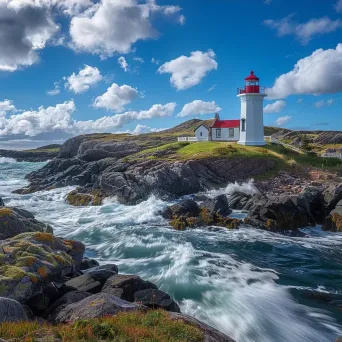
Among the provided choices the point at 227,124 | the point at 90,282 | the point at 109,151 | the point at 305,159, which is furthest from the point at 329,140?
the point at 90,282

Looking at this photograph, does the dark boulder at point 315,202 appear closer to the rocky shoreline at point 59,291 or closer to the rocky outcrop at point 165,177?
the rocky outcrop at point 165,177

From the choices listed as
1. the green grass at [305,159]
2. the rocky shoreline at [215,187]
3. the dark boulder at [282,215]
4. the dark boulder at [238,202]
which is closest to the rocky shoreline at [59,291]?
the rocky shoreline at [215,187]

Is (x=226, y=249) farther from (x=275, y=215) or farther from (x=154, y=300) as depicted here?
(x=154, y=300)

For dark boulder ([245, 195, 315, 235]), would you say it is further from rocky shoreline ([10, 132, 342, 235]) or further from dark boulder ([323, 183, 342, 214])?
dark boulder ([323, 183, 342, 214])

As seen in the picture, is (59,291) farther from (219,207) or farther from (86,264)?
(219,207)

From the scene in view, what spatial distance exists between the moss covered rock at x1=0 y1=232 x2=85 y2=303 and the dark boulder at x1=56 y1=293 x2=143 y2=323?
6.64 ft

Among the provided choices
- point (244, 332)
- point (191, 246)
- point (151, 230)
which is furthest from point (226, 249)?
Result: point (244, 332)

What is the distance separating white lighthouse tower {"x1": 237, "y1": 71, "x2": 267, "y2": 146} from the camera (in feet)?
144

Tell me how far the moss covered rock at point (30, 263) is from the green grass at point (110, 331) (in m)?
3.13

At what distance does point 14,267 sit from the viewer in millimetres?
10328

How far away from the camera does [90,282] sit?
11250mm

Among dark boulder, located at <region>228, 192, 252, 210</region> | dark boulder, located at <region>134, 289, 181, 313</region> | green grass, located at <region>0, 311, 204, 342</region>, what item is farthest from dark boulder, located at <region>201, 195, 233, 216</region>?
green grass, located at <region>0, 311, 204, 342</region>

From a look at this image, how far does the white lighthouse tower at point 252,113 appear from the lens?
43969 mm

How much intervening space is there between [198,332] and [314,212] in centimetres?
2230
